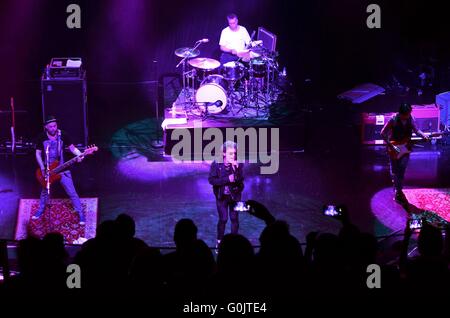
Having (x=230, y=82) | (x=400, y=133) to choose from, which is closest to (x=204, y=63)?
(x=230, y=82)

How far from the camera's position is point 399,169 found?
10.5m

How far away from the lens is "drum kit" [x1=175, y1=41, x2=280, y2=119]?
1366 cm

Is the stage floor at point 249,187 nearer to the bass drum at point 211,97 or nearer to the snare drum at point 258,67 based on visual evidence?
the bass drum at point 211,97

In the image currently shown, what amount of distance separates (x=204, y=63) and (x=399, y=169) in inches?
187

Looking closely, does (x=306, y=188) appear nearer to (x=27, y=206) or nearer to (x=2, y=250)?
(x=27, y=206)

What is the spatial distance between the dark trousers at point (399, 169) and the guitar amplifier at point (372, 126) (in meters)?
3.36

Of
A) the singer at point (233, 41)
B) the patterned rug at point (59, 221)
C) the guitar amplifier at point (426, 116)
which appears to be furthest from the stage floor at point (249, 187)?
the singer at point (233, 41)

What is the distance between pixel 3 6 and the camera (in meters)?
13.7

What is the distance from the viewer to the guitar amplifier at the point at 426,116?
46.8 ft

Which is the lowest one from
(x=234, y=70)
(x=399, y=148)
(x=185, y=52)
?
(x=399, y=148)

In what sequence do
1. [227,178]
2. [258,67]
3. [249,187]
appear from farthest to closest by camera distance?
[258,67]
[249,187]
[227,178]

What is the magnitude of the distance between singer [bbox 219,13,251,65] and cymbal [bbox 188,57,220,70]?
2.34 ft

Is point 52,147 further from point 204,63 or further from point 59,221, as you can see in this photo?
point 204,63

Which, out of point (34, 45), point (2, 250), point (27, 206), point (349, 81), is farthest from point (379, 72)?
point (2, 250)
